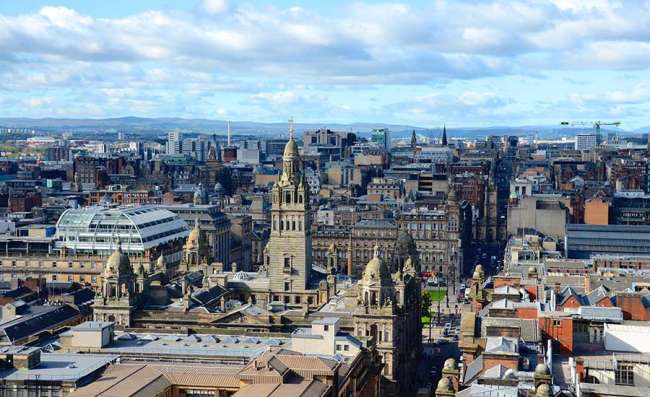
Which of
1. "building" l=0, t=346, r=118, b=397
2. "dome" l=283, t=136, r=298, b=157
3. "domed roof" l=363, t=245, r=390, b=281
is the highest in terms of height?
"dome" l=283, t=136, r=298, b=157

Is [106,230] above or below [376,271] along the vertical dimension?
below

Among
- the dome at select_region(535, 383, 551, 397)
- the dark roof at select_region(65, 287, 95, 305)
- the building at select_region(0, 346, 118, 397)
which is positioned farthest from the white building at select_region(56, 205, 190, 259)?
the dome at select_region(535, 383, 551, 397)

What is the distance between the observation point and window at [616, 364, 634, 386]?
80.9 metres

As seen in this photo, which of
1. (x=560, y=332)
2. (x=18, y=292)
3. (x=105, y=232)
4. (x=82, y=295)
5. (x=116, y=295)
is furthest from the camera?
(x=105, y=232)

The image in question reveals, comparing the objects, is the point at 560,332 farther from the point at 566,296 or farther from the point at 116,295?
the point at 116,295

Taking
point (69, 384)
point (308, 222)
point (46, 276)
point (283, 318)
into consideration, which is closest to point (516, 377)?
point (69, 384)

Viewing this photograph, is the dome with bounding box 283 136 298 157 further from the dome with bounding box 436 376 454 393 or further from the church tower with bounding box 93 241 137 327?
the dome with bounding box 436 376 454 393

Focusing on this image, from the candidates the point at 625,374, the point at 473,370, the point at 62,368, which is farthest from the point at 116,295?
the point at 625,374

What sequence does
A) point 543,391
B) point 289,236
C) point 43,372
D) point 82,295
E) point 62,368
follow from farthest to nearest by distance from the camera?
point 82,295 < point 289,236 < point 62,368 < point 43,372 < point 543,391

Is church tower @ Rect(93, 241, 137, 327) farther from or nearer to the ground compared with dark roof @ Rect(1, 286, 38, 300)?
farther from the ground

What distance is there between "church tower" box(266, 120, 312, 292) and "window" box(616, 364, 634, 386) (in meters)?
60.5

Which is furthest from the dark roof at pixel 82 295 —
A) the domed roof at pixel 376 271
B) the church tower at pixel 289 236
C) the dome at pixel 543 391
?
the dome at pixel 543 391

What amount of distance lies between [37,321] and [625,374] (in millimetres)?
68055

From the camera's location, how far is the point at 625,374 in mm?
81500
